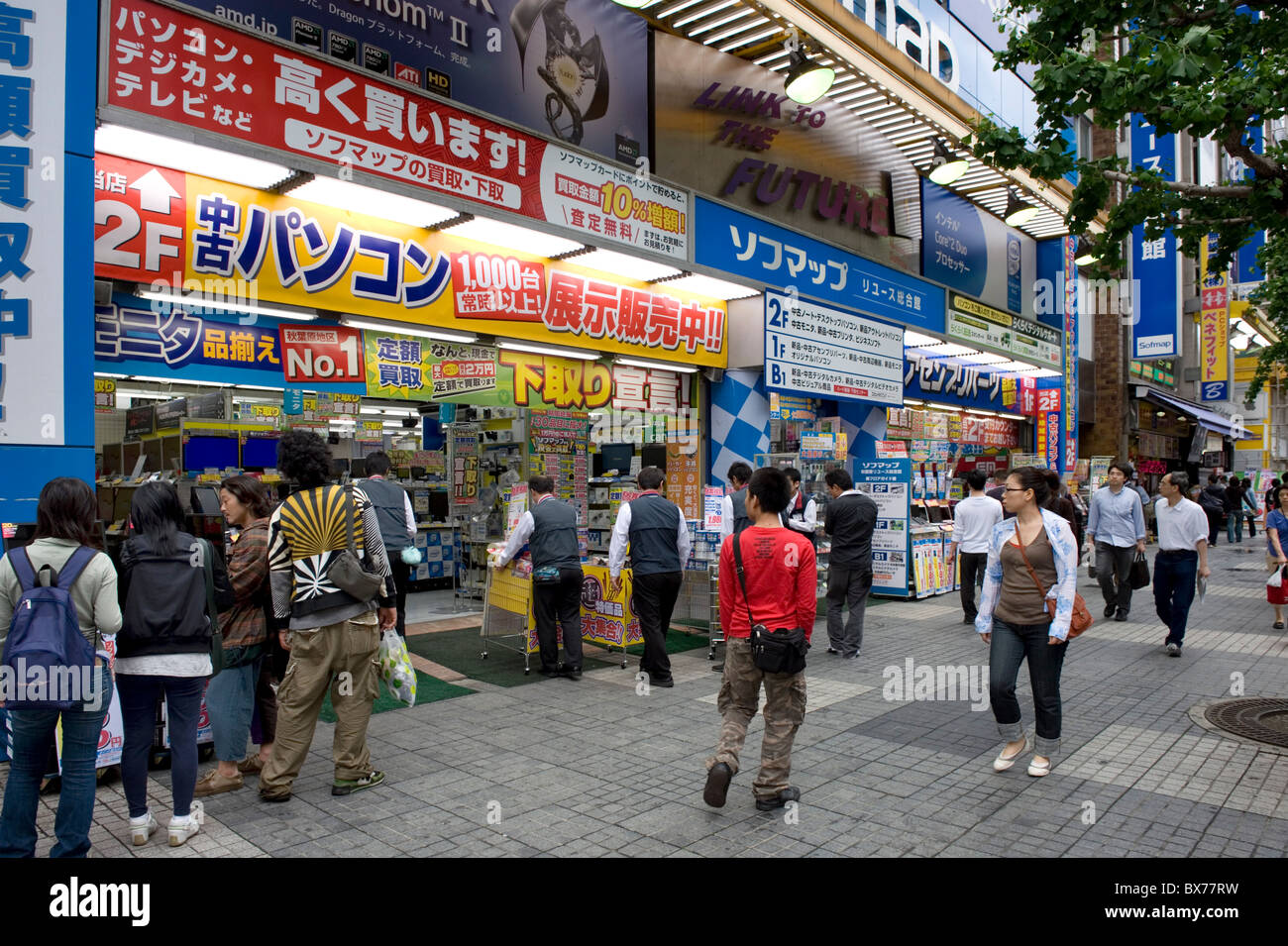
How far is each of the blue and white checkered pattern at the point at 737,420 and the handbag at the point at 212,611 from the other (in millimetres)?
8436

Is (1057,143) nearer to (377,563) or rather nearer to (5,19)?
(377,563)

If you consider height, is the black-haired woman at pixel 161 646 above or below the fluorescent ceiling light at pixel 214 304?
below

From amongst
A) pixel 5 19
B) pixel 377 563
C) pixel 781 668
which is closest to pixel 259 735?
pixel 377 563

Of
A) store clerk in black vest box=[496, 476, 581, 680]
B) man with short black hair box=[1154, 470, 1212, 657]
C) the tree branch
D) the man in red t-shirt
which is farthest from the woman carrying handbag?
man with short black hair box=[1154, 470, 1212, 657]

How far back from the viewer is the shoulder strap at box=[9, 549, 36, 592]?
3.27 metres

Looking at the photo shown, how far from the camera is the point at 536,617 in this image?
283 inches

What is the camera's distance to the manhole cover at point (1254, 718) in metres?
5.54

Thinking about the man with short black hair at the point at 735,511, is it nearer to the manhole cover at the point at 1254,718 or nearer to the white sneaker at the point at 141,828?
the manhole cover at the point at 1254,718

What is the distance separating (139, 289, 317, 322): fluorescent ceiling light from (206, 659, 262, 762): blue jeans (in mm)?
3704

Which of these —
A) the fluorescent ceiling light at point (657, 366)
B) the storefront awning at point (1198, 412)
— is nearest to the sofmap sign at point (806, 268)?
the fluorescent ceiling light at point (657, 366)

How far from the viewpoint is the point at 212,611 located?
3951mm

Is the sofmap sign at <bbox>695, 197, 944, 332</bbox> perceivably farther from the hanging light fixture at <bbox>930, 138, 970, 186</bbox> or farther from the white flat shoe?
the white flat shoe

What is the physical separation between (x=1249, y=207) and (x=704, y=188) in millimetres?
7204

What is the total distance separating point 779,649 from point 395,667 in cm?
229
